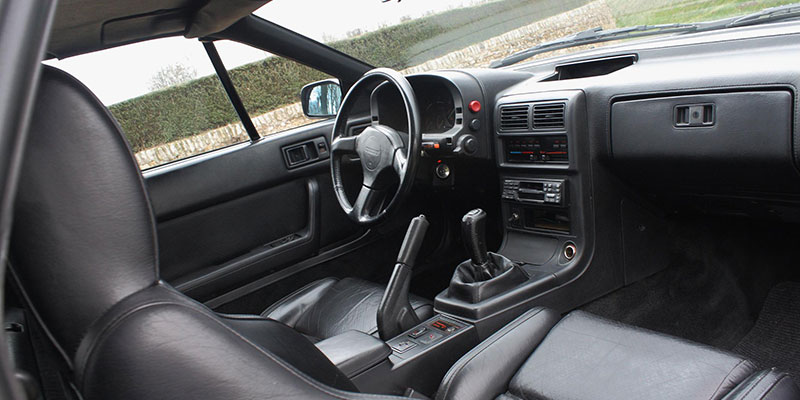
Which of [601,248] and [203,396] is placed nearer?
[203,396]

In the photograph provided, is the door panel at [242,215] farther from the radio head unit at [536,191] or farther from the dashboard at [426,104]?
the radio head unit at [536,191]

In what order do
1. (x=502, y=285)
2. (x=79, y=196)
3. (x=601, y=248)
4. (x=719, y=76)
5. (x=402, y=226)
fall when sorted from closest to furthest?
(x=79, y=196)
(x=719, y=76)
(x=502, y=285)
(x=601, y=248)
(x=402, y=226)

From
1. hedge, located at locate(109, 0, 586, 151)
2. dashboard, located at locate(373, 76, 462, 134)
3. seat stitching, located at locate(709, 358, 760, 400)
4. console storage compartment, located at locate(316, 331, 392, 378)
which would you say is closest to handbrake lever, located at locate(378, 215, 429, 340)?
console storage compartment, located at locate(316, 331, 392, 378)

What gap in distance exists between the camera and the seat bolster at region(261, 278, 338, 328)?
221cm

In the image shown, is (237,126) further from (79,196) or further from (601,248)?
(79,196)

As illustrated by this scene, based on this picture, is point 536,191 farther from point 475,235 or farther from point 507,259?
point 475,235

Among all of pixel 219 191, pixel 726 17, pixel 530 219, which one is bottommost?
pixel 530 219

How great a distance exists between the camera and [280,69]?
2777 mm

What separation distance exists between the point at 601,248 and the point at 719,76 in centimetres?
Answer: 79

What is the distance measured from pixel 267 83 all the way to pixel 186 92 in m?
0.36

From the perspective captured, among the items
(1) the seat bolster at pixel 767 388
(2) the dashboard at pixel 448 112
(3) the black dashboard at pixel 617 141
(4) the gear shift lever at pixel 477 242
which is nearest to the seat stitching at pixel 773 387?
(1) the seat bolster at pixel 767 388

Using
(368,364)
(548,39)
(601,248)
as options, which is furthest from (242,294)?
(548,39)

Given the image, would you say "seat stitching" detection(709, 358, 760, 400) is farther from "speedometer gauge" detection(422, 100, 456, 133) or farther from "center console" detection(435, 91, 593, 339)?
"speedometer gauge" detection(422, 100, 456, 133)

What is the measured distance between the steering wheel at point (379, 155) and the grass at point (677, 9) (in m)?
1.02
